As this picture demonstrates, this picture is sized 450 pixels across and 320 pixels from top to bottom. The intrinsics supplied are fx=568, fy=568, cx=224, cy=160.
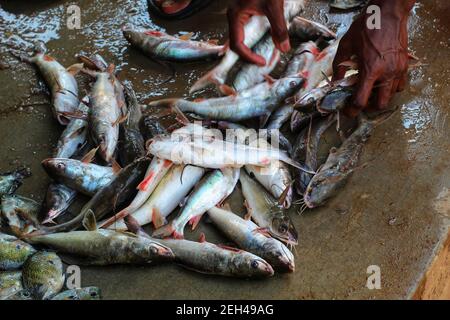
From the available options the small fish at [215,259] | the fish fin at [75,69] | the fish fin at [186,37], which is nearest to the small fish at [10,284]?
the small fish at [215,259]

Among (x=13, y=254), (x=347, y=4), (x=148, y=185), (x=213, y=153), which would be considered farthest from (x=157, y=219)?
(x=347, y=4)

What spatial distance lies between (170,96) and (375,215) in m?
1.89

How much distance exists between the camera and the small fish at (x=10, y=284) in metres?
3.47

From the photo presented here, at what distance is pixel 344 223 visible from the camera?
3.65 m

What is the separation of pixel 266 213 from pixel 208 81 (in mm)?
1313

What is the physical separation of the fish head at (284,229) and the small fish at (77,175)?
1149 mm

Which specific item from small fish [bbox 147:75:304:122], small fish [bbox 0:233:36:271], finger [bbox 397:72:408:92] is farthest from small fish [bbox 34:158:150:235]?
finger [bbox 397:72:408:92]

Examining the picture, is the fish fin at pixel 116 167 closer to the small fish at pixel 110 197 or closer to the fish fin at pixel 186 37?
the small fish at pixel 110 197

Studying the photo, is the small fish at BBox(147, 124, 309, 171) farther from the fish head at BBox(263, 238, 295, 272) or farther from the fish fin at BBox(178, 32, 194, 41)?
the fish fin at BBox(178, 32, 194, 41)

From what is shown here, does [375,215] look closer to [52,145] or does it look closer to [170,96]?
[170,96]

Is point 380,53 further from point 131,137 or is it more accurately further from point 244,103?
point 131,137

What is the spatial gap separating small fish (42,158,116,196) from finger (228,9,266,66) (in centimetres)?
133

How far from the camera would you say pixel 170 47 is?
4754 mm

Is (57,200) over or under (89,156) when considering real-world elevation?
under
